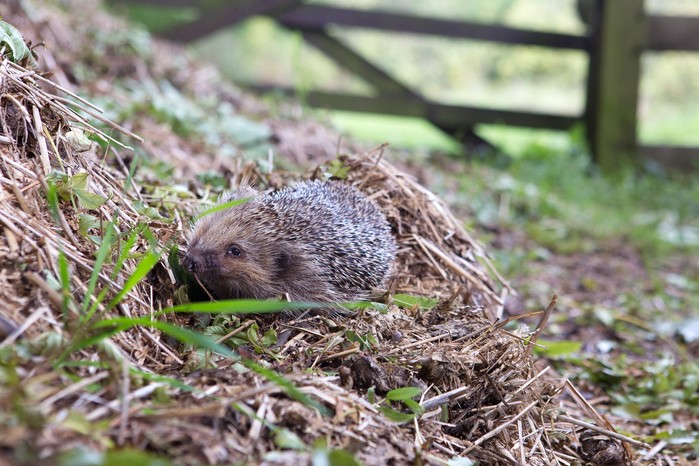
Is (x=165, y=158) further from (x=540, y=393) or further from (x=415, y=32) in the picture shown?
(x=415, y=32)

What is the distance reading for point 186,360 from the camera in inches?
111

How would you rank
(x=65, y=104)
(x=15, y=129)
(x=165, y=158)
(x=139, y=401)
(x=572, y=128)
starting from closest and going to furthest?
(x=139, y=401)
(x=15, y=129)
(x=65, y=104)
(x=165, y=158)
(x=572, y=128)

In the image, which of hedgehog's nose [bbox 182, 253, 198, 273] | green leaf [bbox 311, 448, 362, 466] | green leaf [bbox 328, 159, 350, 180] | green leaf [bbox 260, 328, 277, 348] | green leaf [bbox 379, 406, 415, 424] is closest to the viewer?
green leaf [bbox 311, 448, 362, 466]

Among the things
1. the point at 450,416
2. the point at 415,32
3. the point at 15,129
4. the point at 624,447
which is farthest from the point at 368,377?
the point at 415,32

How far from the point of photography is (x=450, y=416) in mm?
3098

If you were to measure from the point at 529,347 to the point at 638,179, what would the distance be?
7.93 metres

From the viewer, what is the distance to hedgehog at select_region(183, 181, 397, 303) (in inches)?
146

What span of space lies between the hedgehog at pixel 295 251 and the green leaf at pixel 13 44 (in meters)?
1.17

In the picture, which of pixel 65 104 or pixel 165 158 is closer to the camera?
pixel 65 104

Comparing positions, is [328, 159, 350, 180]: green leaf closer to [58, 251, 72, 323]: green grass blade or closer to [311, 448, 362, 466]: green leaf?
[58, 251, 72, 323]: green grass blade

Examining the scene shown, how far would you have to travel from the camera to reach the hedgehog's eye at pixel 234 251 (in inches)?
147

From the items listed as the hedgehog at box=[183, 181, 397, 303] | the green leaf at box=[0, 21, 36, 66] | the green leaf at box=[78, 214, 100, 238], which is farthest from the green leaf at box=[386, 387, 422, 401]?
the green leaf at box=[0, 21, 36, 66]

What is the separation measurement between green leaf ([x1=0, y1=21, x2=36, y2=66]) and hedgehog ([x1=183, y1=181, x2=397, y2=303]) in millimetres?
1168

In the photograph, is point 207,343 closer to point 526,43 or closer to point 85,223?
point 85,223
